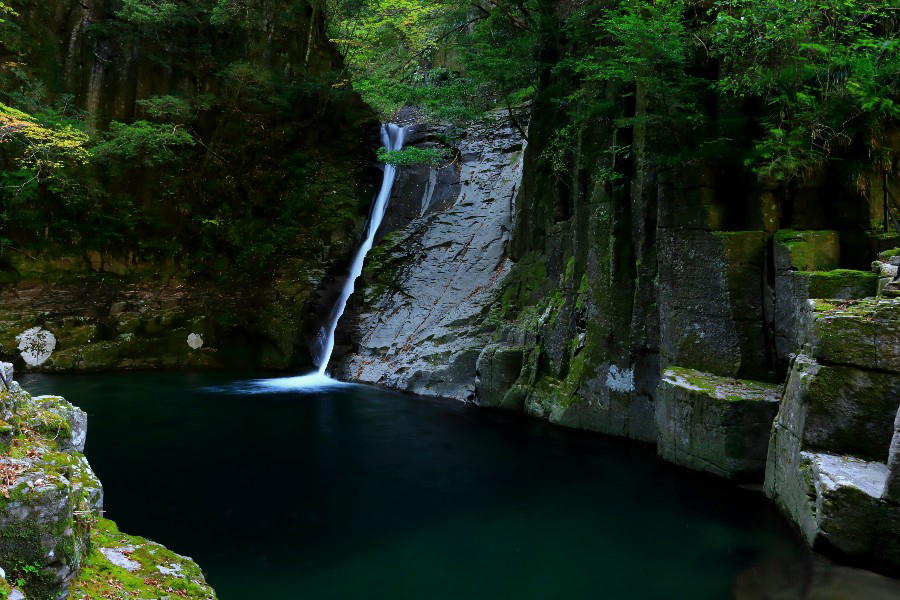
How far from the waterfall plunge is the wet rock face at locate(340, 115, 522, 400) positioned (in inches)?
21.8

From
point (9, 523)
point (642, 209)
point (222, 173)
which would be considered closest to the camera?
point (9, 523)

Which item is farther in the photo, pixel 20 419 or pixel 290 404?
pixel 290 404

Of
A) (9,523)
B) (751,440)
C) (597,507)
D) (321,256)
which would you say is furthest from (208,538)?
(321,256)

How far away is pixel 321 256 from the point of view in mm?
18359

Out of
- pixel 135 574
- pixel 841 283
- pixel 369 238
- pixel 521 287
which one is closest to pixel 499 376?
pixel 521 287

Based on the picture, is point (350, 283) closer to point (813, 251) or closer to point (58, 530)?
point (813, 251)

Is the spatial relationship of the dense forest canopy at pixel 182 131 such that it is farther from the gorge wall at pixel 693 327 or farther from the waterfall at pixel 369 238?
the gorge wall at pixel 693 327

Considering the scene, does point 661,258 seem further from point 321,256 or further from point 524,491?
point 321,256

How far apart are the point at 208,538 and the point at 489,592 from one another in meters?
3.14

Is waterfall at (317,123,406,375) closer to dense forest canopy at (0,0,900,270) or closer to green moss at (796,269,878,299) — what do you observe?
dense forest canopy at (0,0,900,270)

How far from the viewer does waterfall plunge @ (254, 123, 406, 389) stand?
613 inches

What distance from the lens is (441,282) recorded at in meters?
16.8

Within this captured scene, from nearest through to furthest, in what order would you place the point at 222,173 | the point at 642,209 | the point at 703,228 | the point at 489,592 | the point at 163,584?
the point at 163,584 < the point at 489,592 < the point at 703,228 < the point at 642,209 < the point at 222,173

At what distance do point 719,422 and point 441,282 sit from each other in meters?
10.2
